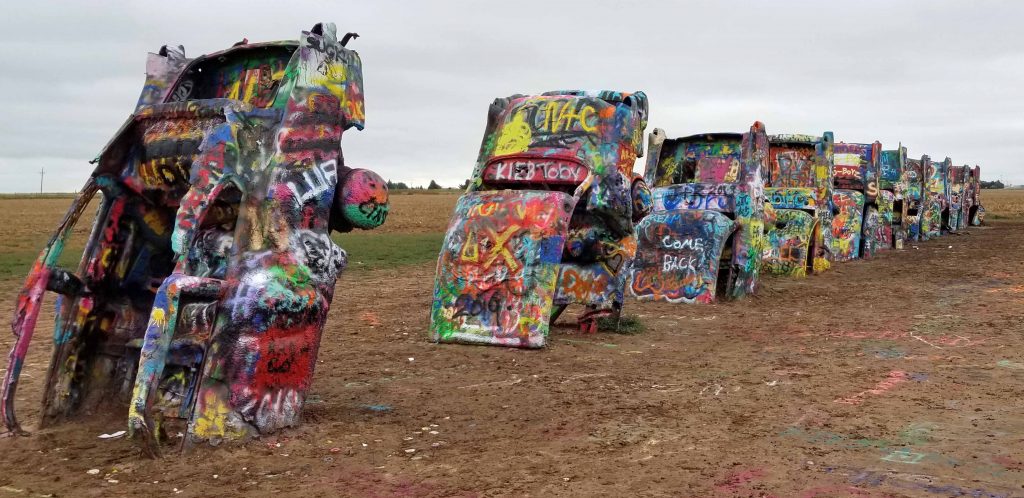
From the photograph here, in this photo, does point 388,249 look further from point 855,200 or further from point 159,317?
point 159,317

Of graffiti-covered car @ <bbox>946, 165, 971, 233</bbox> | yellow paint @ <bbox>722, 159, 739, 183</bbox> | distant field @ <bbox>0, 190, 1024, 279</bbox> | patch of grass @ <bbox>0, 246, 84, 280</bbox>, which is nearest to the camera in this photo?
yellow paint @ <bbox>722, 159, 739, 183</bbox>

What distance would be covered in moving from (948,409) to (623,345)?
3761 millimetres

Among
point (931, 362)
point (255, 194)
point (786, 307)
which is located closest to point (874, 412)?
point (931, 362)

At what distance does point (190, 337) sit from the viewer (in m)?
5.90

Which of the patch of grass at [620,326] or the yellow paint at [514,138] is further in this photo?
the patch of grass at [620,326]

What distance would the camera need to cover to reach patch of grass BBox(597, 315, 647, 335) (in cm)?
1078

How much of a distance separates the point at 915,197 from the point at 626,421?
24.3m

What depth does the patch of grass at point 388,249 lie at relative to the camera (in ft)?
64.9

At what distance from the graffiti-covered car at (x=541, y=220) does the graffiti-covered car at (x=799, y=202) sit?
670cm

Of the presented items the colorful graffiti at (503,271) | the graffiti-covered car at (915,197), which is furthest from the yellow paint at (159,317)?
the graffiti-covered car at (915,197)

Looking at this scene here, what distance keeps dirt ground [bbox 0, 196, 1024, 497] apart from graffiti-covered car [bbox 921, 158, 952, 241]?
61.9ft

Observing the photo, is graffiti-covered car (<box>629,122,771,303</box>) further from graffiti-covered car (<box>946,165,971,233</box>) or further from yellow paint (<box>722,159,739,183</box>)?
graffiti-covered car (<box>946,165,971,233</box>)

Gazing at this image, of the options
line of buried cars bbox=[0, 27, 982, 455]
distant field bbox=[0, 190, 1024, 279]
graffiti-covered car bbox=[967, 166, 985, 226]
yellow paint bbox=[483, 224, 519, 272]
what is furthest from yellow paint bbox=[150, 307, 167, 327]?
graffiti-covered car bbox=[967, 166, 985, 226]

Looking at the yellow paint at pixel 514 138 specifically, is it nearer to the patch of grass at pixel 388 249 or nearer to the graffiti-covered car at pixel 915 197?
the patch of grass at pixel 388 249
